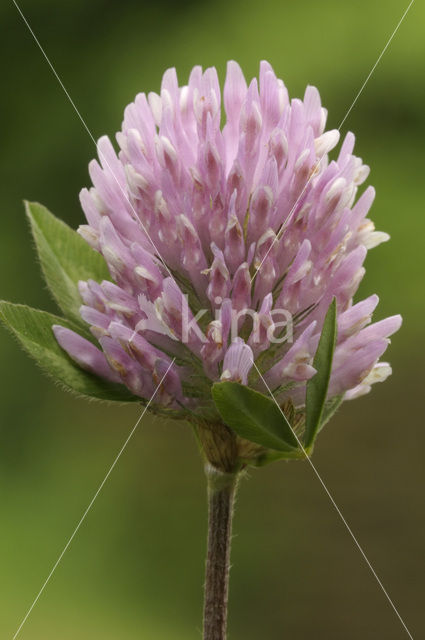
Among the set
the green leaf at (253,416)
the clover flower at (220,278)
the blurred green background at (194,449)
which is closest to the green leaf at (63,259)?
the clover flower at (220,278)

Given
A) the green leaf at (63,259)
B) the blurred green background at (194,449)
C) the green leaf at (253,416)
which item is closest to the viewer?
the green leaf at (253,416)

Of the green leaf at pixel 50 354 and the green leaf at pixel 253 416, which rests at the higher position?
the green leaf at pixel 50 354

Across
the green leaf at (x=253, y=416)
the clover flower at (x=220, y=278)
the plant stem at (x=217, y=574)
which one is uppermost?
the clover flower at (x=220, y=278)

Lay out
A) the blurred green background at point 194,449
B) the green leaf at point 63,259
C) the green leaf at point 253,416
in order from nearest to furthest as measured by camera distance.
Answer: the green leaf at point 253,416
the green leaf at point 63,259
the blurred green background at point 194,449

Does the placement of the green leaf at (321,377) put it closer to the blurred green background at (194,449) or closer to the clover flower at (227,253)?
the clover flower at (227,253)

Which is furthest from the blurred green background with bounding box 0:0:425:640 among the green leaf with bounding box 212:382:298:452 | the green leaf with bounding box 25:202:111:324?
the green leaf with bounding box 212:382:298:452

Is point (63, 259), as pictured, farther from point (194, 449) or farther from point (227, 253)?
point (194, 449)

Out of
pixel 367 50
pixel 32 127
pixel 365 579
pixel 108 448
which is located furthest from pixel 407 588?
pixel 32 127

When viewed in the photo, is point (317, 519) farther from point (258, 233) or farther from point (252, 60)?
point (258, 233)
